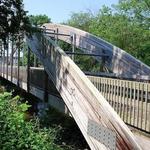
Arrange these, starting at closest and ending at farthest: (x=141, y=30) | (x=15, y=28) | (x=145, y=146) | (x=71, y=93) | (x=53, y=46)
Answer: (x=145, y=146) < (x=71, y=93) < (x=53, y=46) < (x=15, y=28) < (x=141, y=30)

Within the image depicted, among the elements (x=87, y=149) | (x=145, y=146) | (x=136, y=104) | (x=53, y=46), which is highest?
(x=53, y=46)

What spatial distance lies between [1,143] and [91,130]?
263 cm

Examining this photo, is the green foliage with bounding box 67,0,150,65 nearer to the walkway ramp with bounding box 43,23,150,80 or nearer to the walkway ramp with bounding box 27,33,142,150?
the walkway ramp with bounding box 43,23,150,80

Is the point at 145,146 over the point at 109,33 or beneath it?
beneath

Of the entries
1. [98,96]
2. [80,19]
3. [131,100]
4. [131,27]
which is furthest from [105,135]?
[80,19]

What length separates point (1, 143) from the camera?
5.05 meters

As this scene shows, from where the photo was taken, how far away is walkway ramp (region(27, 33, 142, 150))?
6.49 metres

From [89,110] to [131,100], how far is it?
5.50 feet

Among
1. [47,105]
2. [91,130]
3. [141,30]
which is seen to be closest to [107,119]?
[91,130]

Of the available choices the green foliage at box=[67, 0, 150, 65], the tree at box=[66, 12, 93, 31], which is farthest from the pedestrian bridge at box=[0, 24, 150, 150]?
the tree at box=[66, 12, 93, 31]

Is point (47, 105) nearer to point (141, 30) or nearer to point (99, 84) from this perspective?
point (99, 84)

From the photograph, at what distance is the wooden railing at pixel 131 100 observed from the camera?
29.5ft

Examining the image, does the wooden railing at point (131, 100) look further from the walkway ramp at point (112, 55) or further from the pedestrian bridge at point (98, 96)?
the walkway ramp at point (112, 55)

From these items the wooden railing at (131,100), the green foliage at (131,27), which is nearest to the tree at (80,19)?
the green foliage at (131,27)
